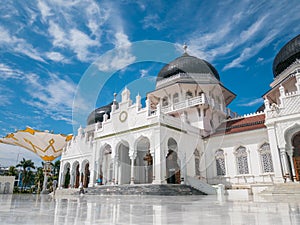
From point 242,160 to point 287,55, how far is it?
36.1ft

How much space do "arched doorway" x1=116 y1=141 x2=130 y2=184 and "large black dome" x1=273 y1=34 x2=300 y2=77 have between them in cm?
1733

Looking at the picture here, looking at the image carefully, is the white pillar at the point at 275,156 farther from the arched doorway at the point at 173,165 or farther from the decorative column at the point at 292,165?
the arched doorway at the point at 173,165

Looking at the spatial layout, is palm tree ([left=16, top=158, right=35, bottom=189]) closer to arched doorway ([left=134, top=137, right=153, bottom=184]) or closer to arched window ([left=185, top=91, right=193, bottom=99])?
arched doorway ([left=134, top=137, right=153, bottom=184])

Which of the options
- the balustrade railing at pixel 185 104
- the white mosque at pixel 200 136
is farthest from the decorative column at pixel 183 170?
the balustrade railing at pixel 185 104

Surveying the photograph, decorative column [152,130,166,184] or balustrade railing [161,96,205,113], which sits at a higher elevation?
balustrade railing [161,96,205,113]

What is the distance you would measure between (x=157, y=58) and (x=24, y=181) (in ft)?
159

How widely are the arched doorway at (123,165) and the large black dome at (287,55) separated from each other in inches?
682

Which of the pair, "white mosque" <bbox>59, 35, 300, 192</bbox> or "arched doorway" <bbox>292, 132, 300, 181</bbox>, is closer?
"arched doorway" <bbox>292, 132, 300, 181</bbox>

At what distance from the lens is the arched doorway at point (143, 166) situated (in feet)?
75.3

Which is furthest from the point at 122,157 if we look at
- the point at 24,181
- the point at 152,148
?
the point at 24,181

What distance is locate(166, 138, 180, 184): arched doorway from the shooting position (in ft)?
67.7

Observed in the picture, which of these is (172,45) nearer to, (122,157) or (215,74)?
(122,157)

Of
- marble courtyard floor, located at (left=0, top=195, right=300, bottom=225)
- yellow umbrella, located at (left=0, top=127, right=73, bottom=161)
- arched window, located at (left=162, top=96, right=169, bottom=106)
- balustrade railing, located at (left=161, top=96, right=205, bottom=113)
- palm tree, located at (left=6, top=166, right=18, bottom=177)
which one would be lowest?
marble courtyard floor, located at (left=0, top=195, right=300, bottom=225)

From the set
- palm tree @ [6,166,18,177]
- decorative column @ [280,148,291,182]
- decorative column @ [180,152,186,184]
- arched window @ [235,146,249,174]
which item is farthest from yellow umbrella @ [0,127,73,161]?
decorative column @ [280,148,291,182]
